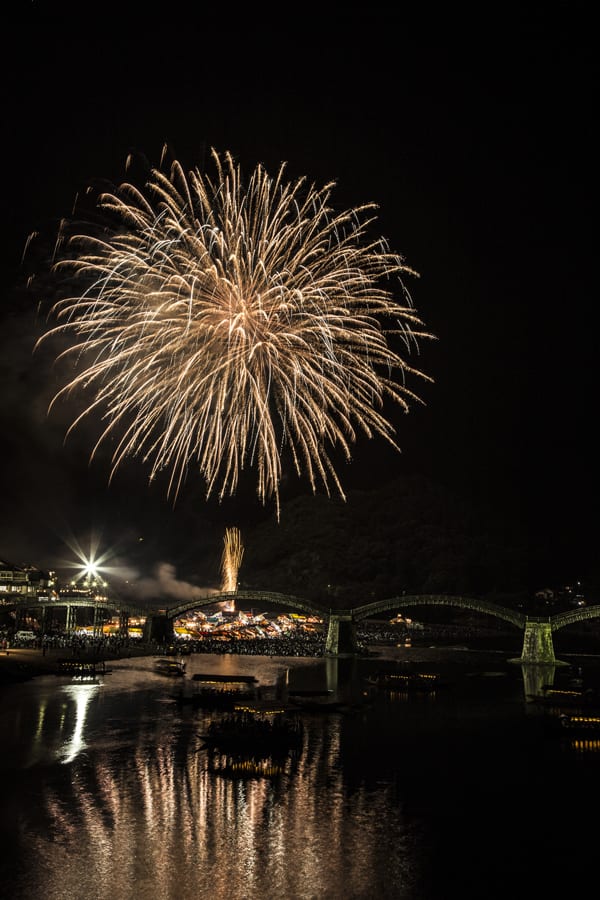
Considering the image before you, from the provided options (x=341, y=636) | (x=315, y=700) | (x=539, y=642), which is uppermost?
(x=341, y=636)

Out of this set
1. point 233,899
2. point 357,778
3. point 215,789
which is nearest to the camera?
point 233,899

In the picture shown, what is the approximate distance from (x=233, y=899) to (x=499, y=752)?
3074 centimetres

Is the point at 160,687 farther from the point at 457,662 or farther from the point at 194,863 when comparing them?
the point at 457,662

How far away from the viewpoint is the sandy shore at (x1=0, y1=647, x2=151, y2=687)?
75812 mm

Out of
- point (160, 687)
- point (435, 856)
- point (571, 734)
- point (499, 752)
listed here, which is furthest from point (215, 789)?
point (160, 687)

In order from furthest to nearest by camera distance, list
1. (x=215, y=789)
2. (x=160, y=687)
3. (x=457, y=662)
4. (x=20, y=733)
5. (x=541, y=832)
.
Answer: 1. (x=457, y=662)
2. (x=160, y=687)
3. (x=20, y=733)
4. (x=215, y=789)
5. (x=541, y=832)

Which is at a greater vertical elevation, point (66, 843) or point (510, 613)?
point (510, 613)

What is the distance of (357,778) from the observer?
40.6 meters

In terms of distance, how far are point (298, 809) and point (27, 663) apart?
2335 inches

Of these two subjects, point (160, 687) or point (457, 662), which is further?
point (457, 662)

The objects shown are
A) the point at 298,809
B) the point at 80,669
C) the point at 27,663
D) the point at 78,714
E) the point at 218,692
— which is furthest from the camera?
the point at 80,669

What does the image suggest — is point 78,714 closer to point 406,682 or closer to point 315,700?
point 315,700


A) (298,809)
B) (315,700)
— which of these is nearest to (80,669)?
(315,700)

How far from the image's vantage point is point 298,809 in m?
33.4
